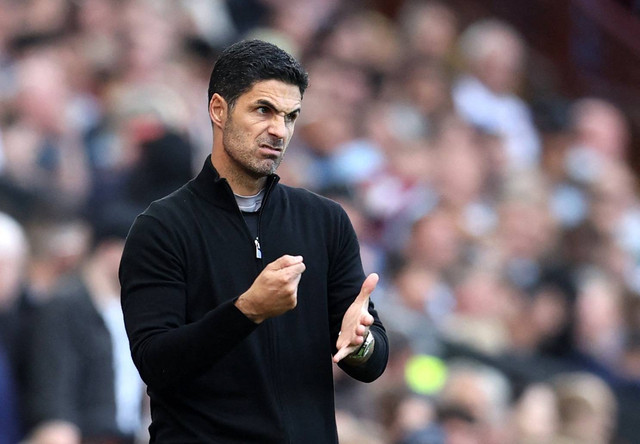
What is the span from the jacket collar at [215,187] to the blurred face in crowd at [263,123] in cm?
9

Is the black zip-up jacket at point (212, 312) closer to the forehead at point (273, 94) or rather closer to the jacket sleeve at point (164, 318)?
the jacket sleeve at point (164, 318)

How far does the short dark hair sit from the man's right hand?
548 mm

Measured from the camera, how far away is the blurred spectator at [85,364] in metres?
5.91

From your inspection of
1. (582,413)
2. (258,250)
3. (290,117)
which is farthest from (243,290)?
(582,413)

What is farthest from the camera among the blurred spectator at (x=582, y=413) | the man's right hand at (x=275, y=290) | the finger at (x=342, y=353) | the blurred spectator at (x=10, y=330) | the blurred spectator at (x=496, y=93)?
the blurred spectator at (x=496, y=93)

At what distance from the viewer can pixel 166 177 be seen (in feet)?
21.7

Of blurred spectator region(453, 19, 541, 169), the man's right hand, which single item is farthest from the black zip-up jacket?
blurred spectator region(453, 19, 541, 169)

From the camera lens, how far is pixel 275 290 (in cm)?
311

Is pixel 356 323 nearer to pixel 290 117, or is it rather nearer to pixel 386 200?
pixel 290 117

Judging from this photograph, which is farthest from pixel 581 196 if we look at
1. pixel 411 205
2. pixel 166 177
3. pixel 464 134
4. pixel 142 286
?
pixel 142 286

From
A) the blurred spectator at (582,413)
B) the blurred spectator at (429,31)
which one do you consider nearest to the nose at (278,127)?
the blurred spectator at (582,413)

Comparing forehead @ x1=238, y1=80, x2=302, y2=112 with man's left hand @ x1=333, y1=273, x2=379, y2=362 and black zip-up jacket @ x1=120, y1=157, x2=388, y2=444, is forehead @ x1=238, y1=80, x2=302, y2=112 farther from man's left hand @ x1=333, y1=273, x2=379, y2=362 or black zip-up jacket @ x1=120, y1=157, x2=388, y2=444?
man's left hand @ x1=333, y1=273, x2=379, y2=362

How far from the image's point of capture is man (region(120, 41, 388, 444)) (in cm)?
334

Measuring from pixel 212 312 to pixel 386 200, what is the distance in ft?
20.4
